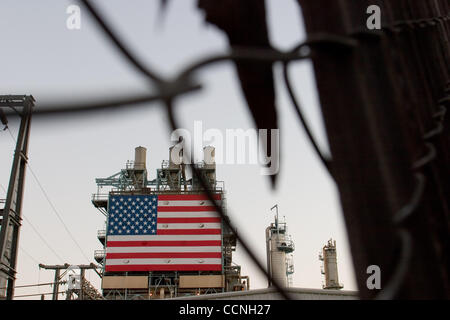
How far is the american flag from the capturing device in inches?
1077

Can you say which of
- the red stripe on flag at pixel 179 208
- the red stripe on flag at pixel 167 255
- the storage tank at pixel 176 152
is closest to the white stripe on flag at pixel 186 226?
the red stripe on flag at pixel 179 208

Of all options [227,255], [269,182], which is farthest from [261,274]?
[227,255]

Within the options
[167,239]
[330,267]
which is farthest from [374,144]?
[330,267]

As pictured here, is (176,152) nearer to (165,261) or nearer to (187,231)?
(187,231)

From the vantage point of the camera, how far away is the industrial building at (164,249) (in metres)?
27.5

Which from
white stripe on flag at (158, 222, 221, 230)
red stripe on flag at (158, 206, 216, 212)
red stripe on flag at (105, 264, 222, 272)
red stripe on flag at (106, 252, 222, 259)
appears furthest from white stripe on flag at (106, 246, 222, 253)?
red stripe on flag at (158, 206, 216, 212)

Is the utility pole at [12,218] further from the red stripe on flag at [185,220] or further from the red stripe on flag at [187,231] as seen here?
the red stripe on flag at [185,220]

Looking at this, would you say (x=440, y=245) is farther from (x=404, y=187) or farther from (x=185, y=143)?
(x=185, y=143)

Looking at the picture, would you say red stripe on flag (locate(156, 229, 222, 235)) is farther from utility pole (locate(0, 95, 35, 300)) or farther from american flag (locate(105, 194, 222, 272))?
utility pole (locate(0, 95, 35, 300))

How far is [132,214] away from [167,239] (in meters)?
4.07

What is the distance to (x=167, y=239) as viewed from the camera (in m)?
27.3

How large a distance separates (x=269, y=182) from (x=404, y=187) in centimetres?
27

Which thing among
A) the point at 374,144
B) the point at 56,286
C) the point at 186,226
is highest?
the point at 186,226

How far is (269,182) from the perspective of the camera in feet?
3.14
